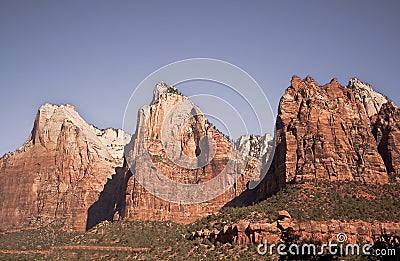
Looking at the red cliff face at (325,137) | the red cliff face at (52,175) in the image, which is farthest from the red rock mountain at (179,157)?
the red cliff face at (52,175)

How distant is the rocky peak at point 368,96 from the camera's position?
449ft

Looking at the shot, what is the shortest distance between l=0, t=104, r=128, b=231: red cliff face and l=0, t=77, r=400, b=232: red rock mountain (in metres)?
0.28

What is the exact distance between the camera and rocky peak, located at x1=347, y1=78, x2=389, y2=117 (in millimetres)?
136750

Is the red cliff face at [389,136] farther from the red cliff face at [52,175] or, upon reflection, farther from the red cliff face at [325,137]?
the red cliff face at [52,175]

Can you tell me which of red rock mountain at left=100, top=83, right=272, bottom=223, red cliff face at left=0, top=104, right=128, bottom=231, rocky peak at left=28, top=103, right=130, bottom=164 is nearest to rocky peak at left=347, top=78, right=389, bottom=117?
red rock mountain at left=100, top=83, right=272, bottom=223

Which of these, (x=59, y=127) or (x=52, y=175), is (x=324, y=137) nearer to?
(x=52, y=175)

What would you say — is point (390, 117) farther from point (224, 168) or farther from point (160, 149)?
point (160, 149)

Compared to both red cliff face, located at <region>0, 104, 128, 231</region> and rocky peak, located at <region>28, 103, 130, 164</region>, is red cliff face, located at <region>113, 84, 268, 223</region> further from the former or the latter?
rocky peak, located at <region>28, 103, 130, 164</region>

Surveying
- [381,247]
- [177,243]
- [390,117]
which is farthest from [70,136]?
[381,247]

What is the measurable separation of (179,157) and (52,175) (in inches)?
1693

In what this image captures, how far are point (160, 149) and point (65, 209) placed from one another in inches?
1413

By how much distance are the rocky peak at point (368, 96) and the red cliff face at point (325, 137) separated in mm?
29922

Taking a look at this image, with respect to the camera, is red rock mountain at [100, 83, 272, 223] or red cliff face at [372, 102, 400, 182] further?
red rock mountain at [100, 83, 272, 223]

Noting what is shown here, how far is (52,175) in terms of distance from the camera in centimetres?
15775
